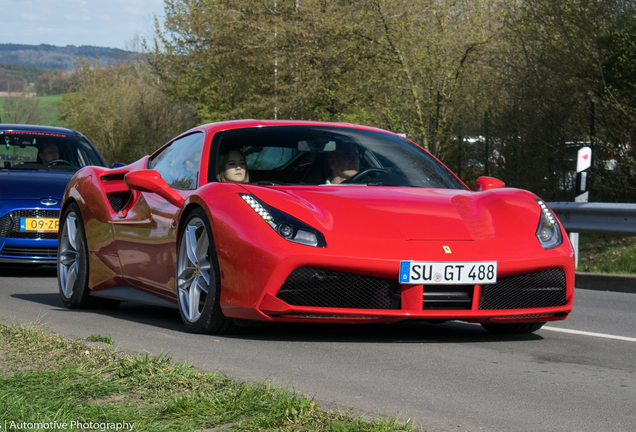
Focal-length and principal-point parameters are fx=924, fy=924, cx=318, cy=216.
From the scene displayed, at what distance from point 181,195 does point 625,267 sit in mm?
7246

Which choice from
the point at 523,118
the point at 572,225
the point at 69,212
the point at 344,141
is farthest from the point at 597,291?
the point at 523,118

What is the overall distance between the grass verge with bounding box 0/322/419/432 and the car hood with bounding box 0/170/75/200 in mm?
5646

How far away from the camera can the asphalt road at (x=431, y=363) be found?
11.5 feet

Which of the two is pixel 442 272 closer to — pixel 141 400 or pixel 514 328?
pixel 514 328

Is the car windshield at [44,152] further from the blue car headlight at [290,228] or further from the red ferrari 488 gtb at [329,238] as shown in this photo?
the blue car headlight at [290,228]

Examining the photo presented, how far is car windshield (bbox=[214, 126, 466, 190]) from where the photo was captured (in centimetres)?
605

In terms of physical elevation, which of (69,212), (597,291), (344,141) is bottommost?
(597,291)

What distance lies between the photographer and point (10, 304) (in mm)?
7320

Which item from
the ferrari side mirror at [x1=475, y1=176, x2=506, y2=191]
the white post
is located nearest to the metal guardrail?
the white post

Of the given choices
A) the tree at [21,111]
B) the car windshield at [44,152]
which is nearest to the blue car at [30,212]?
the car windshield at [44,152]

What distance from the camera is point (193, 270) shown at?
5.48 m

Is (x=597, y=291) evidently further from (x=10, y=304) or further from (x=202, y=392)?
(x=202, y=392)

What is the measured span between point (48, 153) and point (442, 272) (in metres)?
7.53

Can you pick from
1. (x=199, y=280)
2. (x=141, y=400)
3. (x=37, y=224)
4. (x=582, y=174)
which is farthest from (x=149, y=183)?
(x=582, y=174)
